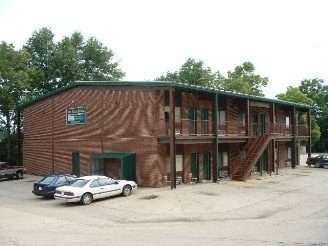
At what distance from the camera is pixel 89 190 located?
2155cm

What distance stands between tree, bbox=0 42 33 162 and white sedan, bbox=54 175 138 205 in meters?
24.0

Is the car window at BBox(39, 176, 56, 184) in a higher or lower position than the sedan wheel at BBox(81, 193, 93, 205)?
higher

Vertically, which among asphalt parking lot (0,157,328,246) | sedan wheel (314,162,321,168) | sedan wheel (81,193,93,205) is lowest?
asphalt parking lot (0,157,328,246)

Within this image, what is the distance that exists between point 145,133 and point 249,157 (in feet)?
28.9

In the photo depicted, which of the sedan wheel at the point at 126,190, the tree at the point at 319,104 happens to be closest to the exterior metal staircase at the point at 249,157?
the sedan wheel at the point at 126,190

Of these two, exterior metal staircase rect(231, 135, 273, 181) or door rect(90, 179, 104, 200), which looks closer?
door rect(90, 179, 104, 200)

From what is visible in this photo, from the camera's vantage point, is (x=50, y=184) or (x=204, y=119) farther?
(x=204, y=119)

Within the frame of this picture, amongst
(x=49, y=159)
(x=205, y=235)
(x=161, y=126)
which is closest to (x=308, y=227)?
(x=205, y=235)

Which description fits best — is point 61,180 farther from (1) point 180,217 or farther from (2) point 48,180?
(1) point 180,217

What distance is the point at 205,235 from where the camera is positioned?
14633 mm

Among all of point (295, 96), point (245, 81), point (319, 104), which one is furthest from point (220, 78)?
point (319, 104)

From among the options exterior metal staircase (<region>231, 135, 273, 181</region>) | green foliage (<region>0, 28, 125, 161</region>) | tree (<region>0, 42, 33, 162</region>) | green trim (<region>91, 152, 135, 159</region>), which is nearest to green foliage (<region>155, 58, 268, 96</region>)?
green foliage (<region>0, 28, 125, 161</region>)

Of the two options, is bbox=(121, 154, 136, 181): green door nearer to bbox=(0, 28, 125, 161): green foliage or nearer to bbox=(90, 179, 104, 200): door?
bbox=(90, 179, 104, 200): door

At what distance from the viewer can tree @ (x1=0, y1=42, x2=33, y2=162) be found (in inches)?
1684
